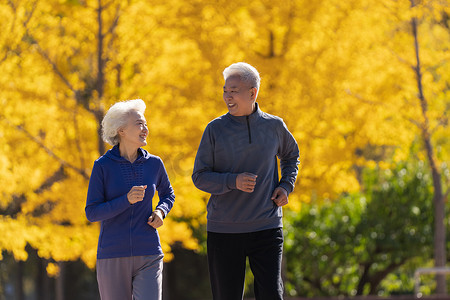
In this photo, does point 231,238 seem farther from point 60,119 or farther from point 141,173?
point 60,119

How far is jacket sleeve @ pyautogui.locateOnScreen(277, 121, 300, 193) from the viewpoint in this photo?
13.8ft

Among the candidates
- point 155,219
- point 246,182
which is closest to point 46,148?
point 155,219

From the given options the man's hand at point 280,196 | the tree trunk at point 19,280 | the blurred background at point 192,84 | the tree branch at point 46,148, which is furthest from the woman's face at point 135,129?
the tree trunk at point 19,280

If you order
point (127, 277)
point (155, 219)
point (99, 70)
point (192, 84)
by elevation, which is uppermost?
point (99, 70)

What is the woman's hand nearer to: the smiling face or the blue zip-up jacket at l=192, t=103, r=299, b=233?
the blue zip-up jacket at l=192, t=103, r=299, b=233

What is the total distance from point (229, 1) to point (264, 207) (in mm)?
6021

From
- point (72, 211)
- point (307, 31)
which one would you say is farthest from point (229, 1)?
point (72, 211)

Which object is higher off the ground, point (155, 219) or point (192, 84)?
point (192, 84)

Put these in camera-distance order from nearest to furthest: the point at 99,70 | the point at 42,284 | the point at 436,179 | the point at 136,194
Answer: the point at 136,194, the point at 99,70, the point at 436,179, the point at 42,284

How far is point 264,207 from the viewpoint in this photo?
4.08m

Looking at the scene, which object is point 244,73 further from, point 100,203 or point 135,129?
point 100,203

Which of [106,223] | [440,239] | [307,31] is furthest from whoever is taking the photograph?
[440,239]

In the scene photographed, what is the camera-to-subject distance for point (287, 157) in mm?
4367

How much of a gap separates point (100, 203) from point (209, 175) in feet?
1.93
